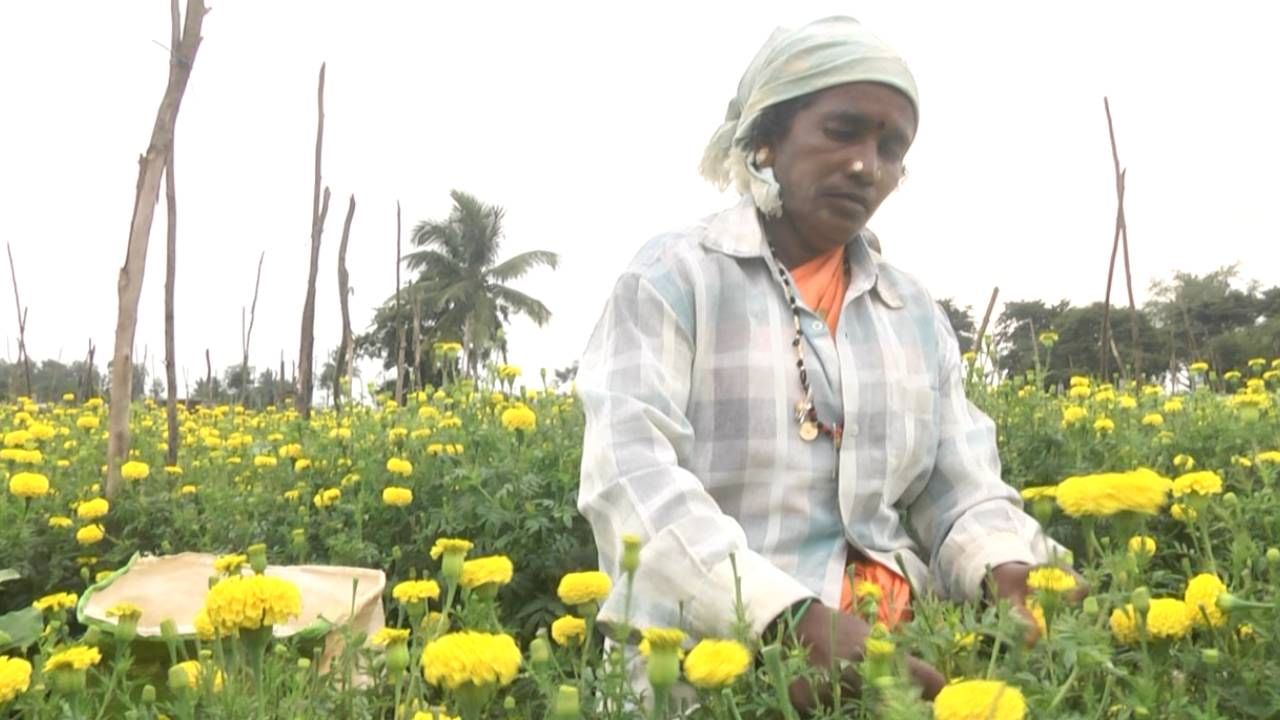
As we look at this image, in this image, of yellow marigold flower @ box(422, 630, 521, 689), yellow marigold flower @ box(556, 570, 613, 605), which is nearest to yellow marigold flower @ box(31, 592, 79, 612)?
yellow marigold flower @ box(556, 570, 613, 605)

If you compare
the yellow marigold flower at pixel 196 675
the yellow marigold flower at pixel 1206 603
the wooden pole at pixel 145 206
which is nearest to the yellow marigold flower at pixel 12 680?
the yellow marigold flower at pixel 196 675

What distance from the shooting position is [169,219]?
4582 mm

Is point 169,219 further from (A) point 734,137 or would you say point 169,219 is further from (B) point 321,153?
(A) point 734,137

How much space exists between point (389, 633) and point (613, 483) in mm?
389

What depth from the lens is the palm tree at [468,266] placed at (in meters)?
38.0

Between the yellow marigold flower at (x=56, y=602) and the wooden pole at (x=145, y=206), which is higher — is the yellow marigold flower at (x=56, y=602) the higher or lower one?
the lower one

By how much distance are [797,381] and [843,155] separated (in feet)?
1.18

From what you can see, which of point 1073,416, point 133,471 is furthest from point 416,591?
point 133,471

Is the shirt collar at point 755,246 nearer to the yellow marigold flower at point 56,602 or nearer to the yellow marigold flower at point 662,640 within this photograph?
the yellow marigold flower at point 662,640

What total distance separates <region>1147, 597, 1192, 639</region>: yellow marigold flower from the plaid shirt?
49cm

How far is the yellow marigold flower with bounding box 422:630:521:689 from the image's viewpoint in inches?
39.4

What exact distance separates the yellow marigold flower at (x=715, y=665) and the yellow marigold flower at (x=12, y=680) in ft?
2.80

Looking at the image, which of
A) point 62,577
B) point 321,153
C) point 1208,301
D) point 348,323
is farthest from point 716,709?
point 1208,301

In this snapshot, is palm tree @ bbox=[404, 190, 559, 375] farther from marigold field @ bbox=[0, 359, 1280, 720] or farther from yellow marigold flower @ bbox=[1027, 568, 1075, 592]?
yellow marigold flower @ bbox=[1027, 568, 1075, 592]
